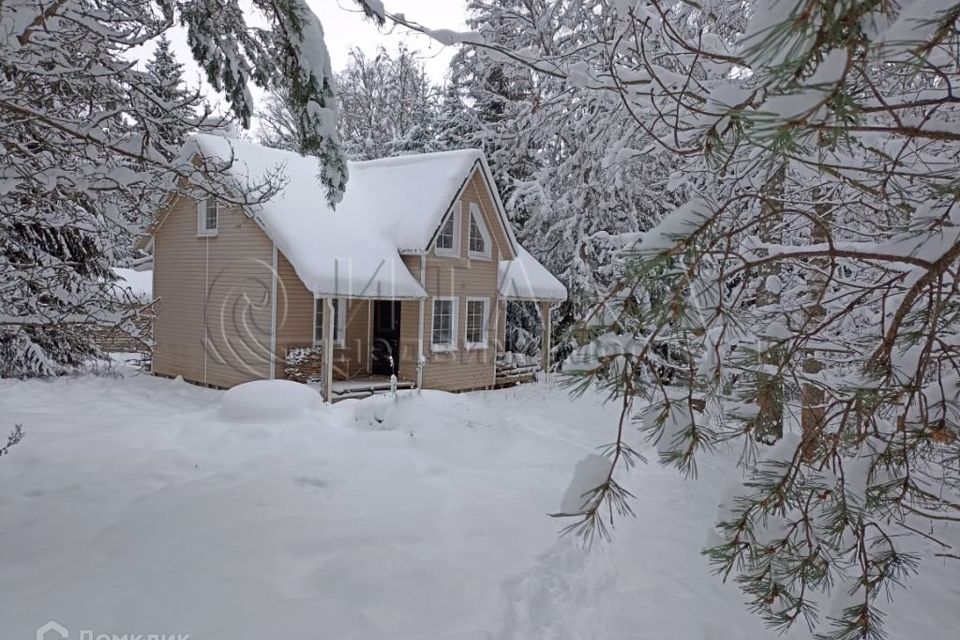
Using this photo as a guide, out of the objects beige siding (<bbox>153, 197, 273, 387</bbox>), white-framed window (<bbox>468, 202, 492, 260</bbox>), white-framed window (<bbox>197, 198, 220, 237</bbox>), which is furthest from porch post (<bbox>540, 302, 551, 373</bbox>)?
white-framed window (<bbox>197, 198, 220, 237</bbox>)

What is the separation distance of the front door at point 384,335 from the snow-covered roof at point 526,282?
317 centimetres

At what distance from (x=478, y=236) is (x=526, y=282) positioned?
7.08 feet

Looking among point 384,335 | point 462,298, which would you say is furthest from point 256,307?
point 462,298

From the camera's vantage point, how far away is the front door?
50.6ft

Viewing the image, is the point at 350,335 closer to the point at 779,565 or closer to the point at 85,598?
the point at 85,598

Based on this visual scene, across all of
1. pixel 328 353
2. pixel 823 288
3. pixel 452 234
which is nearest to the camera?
pixel 823 288

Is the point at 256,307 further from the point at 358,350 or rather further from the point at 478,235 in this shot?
the point at 478,235

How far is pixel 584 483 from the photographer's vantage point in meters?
1.85

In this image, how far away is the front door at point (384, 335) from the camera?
15.4 m

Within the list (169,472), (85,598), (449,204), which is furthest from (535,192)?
(85,598)

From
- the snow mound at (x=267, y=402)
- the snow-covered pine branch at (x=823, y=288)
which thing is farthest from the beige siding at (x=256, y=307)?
the snow-covered pine branch at (x=823, y=288)

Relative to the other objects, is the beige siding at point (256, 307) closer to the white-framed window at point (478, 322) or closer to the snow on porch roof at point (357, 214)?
the white-framed window at point (478, 322)

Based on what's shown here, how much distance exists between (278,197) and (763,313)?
1183 centimetres

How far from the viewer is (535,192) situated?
62.4 feet
